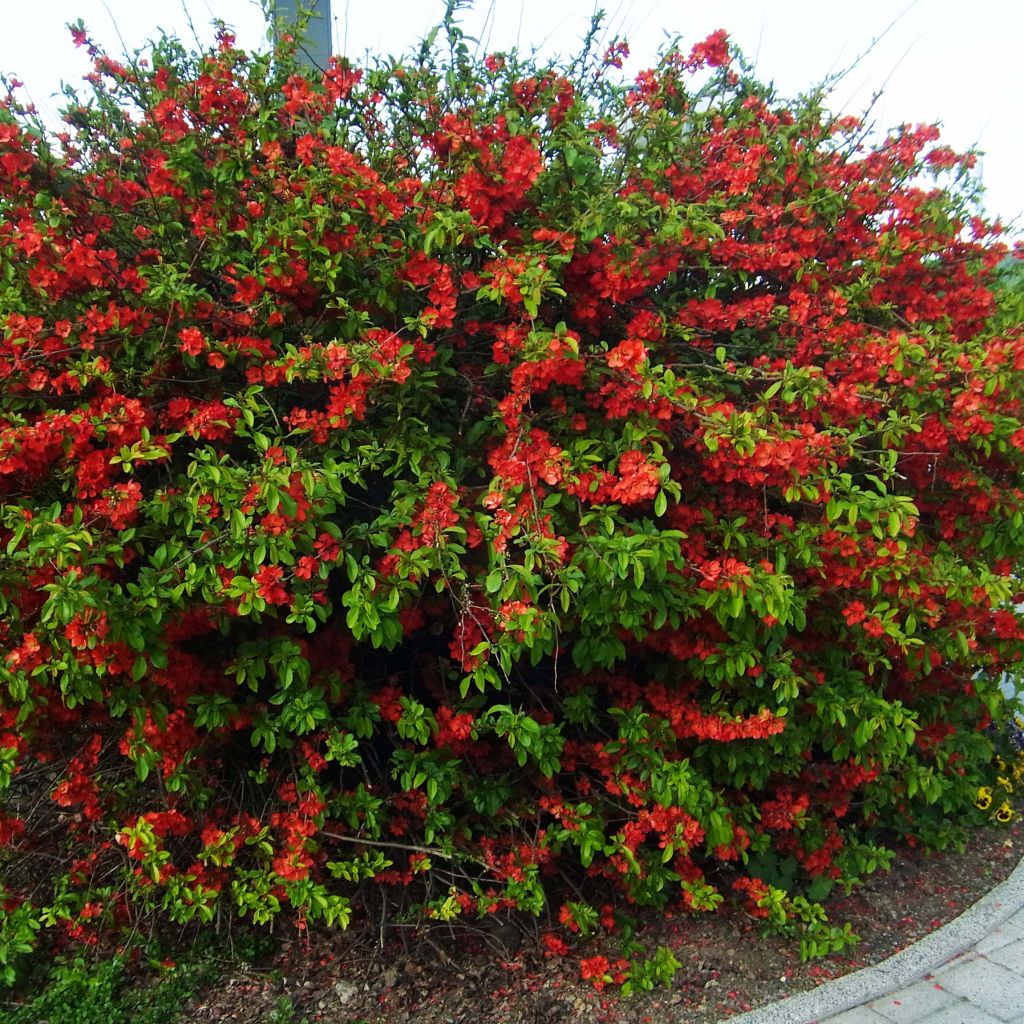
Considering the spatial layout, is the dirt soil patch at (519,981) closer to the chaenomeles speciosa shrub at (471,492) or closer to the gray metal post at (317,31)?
the chaenomeles speciosa shrub at (471,492)

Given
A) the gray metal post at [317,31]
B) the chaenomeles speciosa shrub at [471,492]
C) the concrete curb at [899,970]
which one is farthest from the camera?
the gray metal post at [317,31]

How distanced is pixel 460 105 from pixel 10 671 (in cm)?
192

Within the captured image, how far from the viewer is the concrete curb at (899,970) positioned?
8.02 feet

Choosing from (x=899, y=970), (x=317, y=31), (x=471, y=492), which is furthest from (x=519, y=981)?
(x=317, y=31)

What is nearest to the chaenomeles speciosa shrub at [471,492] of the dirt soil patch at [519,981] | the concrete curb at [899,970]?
the dirt soil patch at [519,981]

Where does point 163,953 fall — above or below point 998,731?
below

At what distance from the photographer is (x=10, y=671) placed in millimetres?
1954

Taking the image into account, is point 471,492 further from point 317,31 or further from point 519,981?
point 317,31

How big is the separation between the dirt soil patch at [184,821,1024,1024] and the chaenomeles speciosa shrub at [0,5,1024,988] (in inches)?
4.5

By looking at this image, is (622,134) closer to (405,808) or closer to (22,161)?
(22,161)

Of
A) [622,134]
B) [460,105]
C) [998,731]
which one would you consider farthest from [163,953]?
[998,731]

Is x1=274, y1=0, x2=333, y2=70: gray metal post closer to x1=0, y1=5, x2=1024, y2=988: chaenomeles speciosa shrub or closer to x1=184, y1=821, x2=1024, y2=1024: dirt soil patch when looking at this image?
x1=0, y1=5, x2=1024, y2=988: chaenomeles speciosa shrub

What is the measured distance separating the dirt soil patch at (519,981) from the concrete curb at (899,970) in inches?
2.1

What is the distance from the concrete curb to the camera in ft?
8.02
